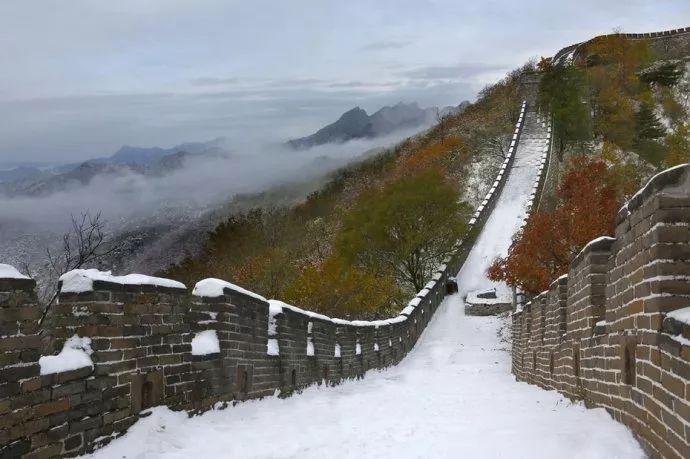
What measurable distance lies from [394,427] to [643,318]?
3495 mm

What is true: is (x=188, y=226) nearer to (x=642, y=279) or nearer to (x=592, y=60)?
(x=592, y=60)

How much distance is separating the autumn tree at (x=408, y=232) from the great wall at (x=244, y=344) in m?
22.2

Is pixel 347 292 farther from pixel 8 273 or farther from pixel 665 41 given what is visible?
pixel 665 41

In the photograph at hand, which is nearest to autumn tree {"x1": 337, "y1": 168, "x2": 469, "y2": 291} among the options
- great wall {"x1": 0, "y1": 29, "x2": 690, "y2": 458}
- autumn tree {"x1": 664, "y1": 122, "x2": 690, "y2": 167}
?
autumn tree {"x1": 664, "y1": 122, "x2": 690, "y2": 167}

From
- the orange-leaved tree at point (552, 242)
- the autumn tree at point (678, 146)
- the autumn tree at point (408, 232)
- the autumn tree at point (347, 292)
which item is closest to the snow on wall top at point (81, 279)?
the orange-leaved tree at point (552, 242)

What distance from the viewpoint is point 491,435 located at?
6.21 metres

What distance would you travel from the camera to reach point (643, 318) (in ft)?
15.3

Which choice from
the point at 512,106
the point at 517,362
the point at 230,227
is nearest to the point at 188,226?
the point at 230,227

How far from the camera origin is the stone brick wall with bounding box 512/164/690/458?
3.89m

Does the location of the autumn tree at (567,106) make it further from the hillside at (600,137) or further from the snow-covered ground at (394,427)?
the snow-covered ground at (394,427)

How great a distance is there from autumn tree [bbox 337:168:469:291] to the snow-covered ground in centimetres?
1920

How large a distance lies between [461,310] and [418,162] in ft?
91.4

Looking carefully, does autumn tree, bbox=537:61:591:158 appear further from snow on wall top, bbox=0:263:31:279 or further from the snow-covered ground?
snow on wall top, bbox=0:263:31:279

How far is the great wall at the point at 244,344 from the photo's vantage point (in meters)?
4.21
